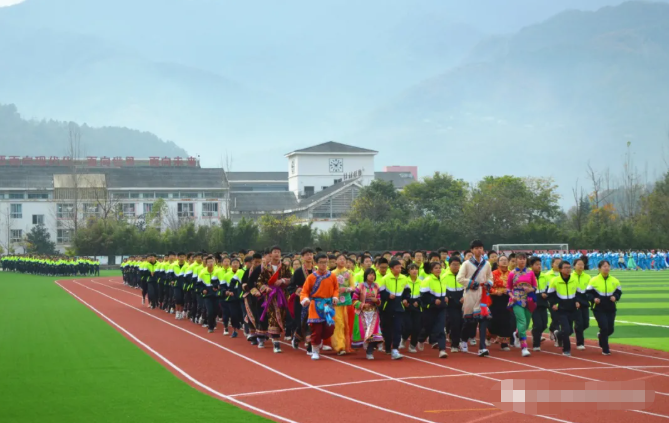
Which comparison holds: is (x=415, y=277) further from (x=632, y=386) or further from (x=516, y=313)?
(x=632, y=386)

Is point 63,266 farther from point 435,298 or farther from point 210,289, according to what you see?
point 435,298

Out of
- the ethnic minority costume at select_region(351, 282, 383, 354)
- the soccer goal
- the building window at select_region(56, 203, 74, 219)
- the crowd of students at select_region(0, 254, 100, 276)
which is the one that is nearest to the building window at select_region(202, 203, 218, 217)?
the building window at select_region(56, 203, 74, 219)

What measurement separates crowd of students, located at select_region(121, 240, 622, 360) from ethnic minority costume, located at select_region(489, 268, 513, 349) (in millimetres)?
19

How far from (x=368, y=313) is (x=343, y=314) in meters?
0.59

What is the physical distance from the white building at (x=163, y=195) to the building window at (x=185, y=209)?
0.11m

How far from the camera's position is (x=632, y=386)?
834 centimetres

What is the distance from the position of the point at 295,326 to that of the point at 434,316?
9.84 feet

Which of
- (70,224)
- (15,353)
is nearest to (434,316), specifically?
(15,353)

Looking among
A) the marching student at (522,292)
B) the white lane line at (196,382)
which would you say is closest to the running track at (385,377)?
the white lane line at (196,382)

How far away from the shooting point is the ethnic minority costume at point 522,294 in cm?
1495

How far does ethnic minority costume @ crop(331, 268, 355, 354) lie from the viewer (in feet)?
49.0

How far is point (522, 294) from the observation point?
1497cm

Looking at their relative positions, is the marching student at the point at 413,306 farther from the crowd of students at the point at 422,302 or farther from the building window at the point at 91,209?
the building window at the point at 91,209

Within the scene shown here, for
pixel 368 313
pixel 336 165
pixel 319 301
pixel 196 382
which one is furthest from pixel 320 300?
pixel 336 165
